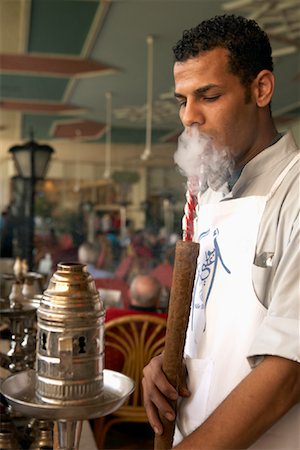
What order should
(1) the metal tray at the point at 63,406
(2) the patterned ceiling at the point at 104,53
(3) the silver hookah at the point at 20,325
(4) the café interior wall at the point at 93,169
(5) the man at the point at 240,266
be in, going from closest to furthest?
(1) the metal tray at the point at 63,406 → (5) the man at the point at 240,266 → (3) the silver hookah at the point at 20,325 → (2) the patterned ceiling at the point at 104,53 → (4) the café interior wall at the point at 93,169

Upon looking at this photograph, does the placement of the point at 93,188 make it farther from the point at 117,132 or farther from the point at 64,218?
the point at 117,132

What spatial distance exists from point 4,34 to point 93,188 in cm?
773

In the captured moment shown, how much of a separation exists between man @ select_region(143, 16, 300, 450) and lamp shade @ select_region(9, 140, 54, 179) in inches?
116

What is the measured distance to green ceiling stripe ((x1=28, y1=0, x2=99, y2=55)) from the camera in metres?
3.99

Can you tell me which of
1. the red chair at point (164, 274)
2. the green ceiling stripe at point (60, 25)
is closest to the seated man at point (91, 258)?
the red chair at point (164, 274)

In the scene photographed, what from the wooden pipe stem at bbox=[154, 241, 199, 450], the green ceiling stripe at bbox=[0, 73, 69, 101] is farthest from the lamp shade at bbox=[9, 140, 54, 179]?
the wooden pipe stem at bbox=[154, 241, 199, 450]

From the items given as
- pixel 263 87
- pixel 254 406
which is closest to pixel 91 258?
pixel 263 87

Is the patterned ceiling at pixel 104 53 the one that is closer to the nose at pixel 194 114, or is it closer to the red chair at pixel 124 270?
the nose at pixel 194 114

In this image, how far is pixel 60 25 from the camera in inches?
171

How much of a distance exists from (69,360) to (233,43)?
0.59m

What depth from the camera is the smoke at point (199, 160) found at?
0.91 metres

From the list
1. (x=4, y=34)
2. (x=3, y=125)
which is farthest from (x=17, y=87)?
(x=3, y=125)

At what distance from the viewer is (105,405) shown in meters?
0.70

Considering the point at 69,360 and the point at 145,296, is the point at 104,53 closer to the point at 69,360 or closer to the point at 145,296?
the point at 145,296
